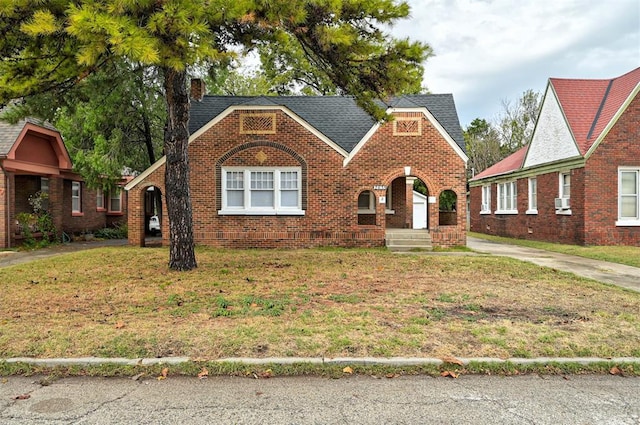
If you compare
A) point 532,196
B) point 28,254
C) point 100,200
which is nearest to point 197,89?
point 28,254

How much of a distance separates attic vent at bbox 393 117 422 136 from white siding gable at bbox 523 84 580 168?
21.3 feet

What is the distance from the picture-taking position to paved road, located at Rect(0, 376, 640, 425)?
11.4 feet

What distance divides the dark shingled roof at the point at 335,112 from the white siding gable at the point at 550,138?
4838 mm

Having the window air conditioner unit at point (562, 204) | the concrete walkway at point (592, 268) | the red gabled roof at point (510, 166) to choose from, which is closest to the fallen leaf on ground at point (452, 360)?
the concrete walkway at point (592, 268)

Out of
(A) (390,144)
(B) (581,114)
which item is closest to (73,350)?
(A) (390,144)

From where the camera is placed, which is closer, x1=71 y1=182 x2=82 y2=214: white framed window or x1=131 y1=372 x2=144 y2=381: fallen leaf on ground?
x1=131 y1=372 x2=144 y2=381: fallen leaf on ground

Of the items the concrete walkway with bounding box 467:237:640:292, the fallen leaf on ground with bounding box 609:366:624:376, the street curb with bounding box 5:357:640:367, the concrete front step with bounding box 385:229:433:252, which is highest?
the concrete front step with bounding box 385:229:433:252

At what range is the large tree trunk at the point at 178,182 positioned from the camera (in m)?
10.1

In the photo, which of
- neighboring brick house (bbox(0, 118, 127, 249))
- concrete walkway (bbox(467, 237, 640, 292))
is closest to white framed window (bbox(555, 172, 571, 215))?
concrete walkway (bbox(467, 237, 640, 292))

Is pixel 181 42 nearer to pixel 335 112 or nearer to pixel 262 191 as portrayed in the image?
pixel 262 191

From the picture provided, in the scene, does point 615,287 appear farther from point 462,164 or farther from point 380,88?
point 462,164

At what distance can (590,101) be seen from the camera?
18.6 meters

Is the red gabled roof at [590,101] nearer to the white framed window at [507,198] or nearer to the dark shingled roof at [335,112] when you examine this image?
the dark shingled roof at [335,112]

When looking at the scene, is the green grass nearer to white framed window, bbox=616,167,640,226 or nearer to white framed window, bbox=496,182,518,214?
white framed window, bbox=616,167,640,226
